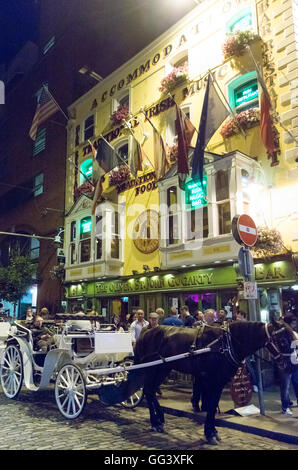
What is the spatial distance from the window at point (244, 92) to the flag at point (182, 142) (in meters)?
2.19

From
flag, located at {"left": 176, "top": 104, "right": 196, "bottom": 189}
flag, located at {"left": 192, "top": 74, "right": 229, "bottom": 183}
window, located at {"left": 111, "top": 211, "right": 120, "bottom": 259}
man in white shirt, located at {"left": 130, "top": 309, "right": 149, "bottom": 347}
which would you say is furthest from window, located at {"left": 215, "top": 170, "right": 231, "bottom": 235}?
window, located at {"left": 111, "top": 211, "right": 120, "bottom": 259}

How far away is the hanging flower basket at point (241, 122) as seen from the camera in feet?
42.3

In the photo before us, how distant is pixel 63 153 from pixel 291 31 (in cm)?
1408

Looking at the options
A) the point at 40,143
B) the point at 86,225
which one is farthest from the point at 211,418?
the point at 40,143

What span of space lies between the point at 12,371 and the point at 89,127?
15.1 m

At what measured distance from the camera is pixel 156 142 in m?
14.4

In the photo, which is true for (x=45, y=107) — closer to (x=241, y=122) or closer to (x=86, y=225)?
(x=86, y=225)

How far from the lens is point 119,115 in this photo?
1866cm

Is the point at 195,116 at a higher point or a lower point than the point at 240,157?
higher

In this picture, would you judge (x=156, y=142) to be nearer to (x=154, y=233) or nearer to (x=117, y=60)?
(x=154, y=233)

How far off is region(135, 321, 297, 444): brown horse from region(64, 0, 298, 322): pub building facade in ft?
17.9

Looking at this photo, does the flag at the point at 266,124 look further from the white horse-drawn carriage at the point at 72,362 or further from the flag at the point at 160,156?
A: the white horse-drawn carriage at the point at 72,362

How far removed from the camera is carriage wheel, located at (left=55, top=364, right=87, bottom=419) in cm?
693
